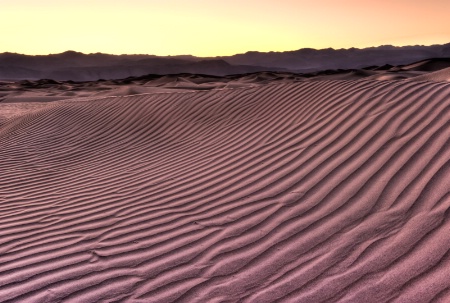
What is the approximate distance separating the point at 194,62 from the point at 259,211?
99.2 meters

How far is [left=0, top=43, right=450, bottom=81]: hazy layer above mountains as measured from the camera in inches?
3839

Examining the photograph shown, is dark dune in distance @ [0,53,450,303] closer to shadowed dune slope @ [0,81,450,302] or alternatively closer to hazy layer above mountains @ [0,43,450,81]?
shadowed dune slope @ [0,81,450,302]

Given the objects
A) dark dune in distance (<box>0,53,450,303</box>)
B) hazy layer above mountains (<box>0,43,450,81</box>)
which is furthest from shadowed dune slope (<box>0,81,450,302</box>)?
hazy layer above mountains (<box>0,43,450,81</box>)

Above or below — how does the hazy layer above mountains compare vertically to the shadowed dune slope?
above

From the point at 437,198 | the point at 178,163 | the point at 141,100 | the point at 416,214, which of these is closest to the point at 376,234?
the point at 416,214

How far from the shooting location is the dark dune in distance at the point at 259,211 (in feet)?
10.0

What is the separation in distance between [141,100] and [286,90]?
3647mm

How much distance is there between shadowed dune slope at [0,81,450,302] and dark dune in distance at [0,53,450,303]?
0.04ft

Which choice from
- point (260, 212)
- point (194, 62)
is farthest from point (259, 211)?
point (194, 62)

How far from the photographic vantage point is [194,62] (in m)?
102

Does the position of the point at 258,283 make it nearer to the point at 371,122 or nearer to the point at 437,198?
the point at 437,198

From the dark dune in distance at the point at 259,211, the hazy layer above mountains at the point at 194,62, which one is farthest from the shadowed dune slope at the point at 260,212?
the hazy layer above mountains at the point at 194,62

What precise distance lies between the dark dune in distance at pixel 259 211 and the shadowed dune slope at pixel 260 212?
0.04 ft

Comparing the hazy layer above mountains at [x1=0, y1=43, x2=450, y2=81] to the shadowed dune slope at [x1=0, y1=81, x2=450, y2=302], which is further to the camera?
the hazy layer above mountains at [x1=0, y1=43, x2=450, y2=81]
